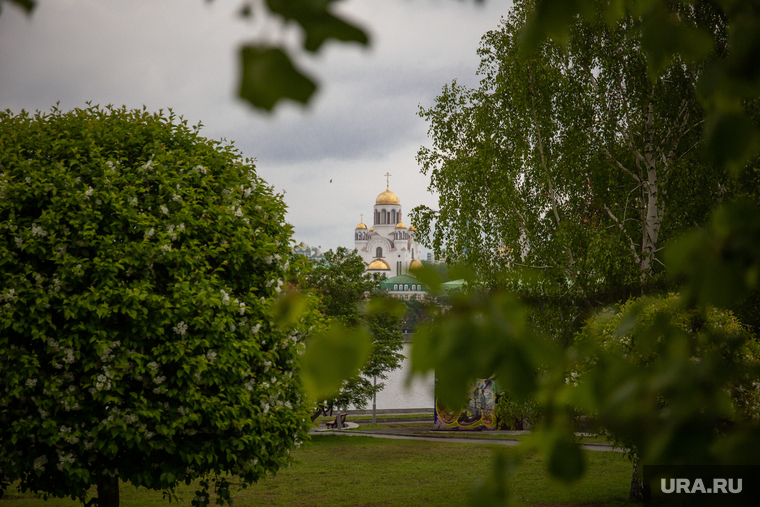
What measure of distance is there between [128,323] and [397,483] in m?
8.74

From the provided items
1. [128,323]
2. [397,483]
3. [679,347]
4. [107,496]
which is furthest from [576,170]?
[679,347]

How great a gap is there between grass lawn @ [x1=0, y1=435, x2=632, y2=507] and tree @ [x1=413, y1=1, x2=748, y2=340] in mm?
3679

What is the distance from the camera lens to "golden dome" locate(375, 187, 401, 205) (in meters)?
121

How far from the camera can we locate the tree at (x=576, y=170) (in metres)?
12.1

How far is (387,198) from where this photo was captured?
121562mm

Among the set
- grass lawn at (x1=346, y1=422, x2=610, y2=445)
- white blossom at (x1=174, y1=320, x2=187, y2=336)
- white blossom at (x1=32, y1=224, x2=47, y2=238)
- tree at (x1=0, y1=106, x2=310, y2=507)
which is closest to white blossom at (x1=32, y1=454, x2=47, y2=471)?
tree at (x1=0, y1=106, x2=310, y2=507)

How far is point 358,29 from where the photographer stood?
833 mm

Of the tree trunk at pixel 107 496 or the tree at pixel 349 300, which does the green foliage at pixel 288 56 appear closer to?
the tree trunk at pixel 107 496

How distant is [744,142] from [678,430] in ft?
1.70

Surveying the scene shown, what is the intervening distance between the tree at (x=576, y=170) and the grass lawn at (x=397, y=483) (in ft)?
12.1

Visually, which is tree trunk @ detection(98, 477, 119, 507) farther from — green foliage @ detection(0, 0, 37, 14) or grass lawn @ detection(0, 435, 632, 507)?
green foliage @ detection(0, 0, 37, 14)

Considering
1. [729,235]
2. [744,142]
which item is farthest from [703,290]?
[744,142]
